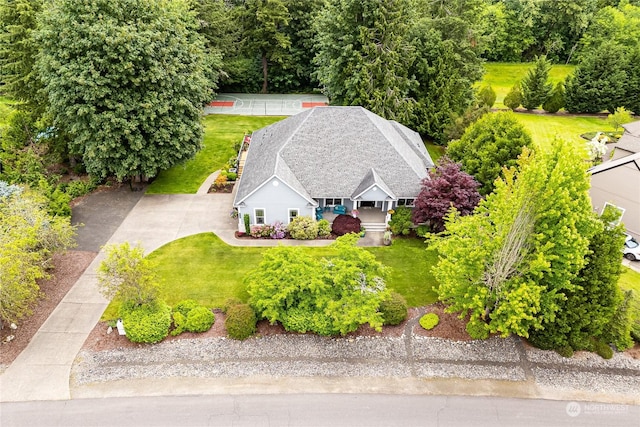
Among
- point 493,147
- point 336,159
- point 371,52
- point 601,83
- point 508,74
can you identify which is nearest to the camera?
point 493,147

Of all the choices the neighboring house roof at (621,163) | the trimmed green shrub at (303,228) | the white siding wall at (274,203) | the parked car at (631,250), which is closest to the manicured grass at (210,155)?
the white siding wall at (274,203)

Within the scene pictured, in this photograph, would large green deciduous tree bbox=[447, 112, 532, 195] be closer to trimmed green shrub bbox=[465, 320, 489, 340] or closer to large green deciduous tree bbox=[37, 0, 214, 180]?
trimmed green shrub bbox=[465, 320, 489, 340]

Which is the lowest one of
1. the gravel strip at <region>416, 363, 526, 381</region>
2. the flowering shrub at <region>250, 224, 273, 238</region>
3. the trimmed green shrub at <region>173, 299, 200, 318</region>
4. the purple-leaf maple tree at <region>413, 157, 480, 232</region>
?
the gravel strip at <region>416, 363, 526, 381</region>

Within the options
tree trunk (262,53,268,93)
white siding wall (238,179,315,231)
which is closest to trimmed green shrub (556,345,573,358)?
white siding wall (238,179,315,231)

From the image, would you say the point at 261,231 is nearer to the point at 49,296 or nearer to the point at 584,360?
the point at 49,296

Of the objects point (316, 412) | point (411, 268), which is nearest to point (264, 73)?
point (411, 268)

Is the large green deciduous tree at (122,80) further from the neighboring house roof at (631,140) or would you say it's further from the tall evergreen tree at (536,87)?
the tall evergreen tree at (536,87)
